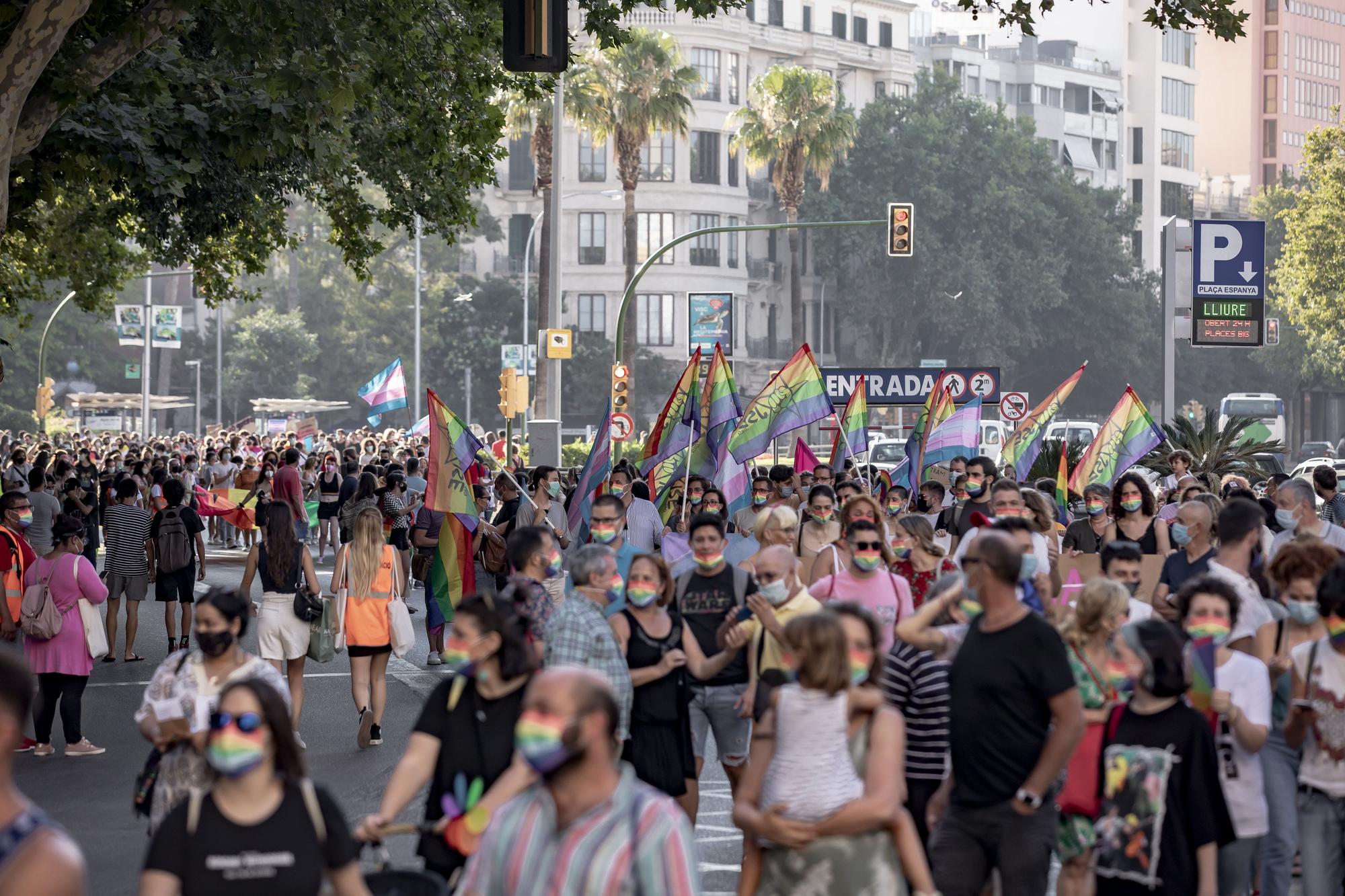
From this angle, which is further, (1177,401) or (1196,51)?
(1196,51)

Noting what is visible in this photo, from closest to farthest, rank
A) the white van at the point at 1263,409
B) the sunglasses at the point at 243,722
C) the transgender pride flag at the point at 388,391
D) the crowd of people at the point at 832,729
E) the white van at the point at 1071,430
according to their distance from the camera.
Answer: the crowd of people at the point at 832,729
the sunglasses at the point at 243,722
the transgender pride flag at the point at 388,391
the white van at the point at 1071,430
the white van at the point at 1263,409

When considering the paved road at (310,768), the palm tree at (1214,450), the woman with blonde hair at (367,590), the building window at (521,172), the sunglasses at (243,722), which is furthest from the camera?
the building window at (521,172)

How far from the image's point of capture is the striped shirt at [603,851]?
397 cm

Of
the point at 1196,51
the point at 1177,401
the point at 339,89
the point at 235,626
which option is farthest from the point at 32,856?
the point at 1196,51

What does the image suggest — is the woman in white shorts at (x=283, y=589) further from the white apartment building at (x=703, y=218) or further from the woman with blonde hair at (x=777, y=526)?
the white apartment building at (x=703, y=218)

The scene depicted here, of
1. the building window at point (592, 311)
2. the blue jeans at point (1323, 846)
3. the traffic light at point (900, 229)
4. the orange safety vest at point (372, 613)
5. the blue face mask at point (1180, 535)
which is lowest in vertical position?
the blue jeans at point (1323, 846)

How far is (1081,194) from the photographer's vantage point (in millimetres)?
79750

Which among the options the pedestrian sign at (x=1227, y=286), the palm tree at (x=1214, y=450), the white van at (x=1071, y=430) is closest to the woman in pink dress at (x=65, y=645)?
the palm tree at (x=1214, y=450)

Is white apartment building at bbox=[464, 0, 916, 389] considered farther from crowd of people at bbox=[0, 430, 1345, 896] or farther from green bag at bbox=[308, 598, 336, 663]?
crowd of people at bbox=[0, 430, 1345, 896]

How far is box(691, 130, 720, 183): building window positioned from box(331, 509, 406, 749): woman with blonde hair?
219 ft

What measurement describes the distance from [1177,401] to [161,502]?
74278mm

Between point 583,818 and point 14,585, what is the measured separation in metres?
9.06

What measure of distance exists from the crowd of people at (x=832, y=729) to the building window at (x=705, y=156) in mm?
68440

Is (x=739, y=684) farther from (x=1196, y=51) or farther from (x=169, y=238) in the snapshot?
(x=1196, y=51)
